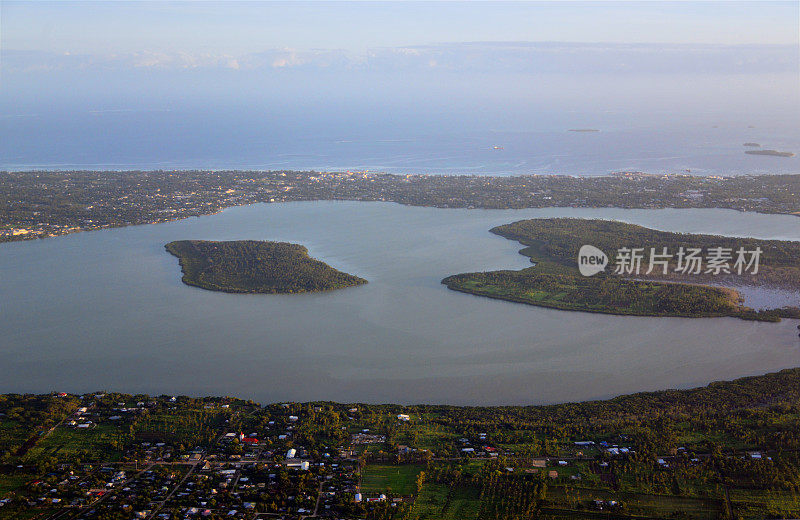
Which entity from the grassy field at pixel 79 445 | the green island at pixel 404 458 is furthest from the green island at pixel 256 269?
the grassy field at pixel 79 445

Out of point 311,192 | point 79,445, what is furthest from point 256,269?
Answer: point 311,192

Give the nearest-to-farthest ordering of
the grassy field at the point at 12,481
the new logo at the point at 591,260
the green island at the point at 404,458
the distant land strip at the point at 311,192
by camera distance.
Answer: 1. the green island at the point at 404,458
2. the grassy field at the point at 12,481
3. the new logo at the point at 591,260
4. the distant land strip at the point at 311,192

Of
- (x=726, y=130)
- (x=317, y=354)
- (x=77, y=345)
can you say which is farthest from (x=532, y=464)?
(x=726, y=130)

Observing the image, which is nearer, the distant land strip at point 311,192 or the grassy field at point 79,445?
the grassy field at point 79,445

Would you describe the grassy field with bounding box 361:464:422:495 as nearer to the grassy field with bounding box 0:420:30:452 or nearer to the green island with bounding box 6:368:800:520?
the green island with bounding box 6:368:800:520

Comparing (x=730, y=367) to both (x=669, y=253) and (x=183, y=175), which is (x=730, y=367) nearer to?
(x=669, y=253)

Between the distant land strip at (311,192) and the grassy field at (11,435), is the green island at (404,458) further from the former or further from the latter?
the distant land strip at (311,192)

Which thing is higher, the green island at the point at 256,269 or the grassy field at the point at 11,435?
the green island at the point at 256,269
